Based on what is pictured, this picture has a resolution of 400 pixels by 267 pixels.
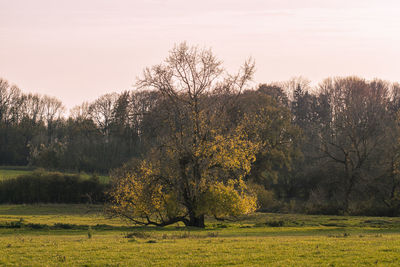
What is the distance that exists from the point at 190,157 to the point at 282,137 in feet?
104

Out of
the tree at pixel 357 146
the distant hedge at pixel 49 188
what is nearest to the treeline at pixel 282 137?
the tree at pixel 357 146

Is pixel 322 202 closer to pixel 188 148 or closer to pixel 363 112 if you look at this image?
pixel 363 112

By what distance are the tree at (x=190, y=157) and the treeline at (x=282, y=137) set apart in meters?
0.99

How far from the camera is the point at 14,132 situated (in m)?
90.6

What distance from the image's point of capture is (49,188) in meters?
63.6

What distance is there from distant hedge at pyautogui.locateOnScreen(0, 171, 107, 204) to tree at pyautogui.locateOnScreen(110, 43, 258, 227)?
1187 inches

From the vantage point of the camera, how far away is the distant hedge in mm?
62750

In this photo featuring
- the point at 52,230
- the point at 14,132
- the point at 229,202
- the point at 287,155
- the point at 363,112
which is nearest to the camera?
the point at 52,230

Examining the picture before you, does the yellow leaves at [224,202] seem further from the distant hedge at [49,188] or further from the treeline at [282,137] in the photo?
the distant hedge at [49,188]

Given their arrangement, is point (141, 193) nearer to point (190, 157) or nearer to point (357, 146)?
point (190, 157)

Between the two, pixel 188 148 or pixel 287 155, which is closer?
pixel 188 148

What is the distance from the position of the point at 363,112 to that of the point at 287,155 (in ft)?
35.9

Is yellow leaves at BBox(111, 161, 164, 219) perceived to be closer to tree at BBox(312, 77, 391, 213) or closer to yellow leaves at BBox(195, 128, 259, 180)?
yellow leaves at BBox(195, 128, 259, 180)

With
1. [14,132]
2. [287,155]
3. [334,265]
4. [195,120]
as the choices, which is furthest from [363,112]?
[14,132]
